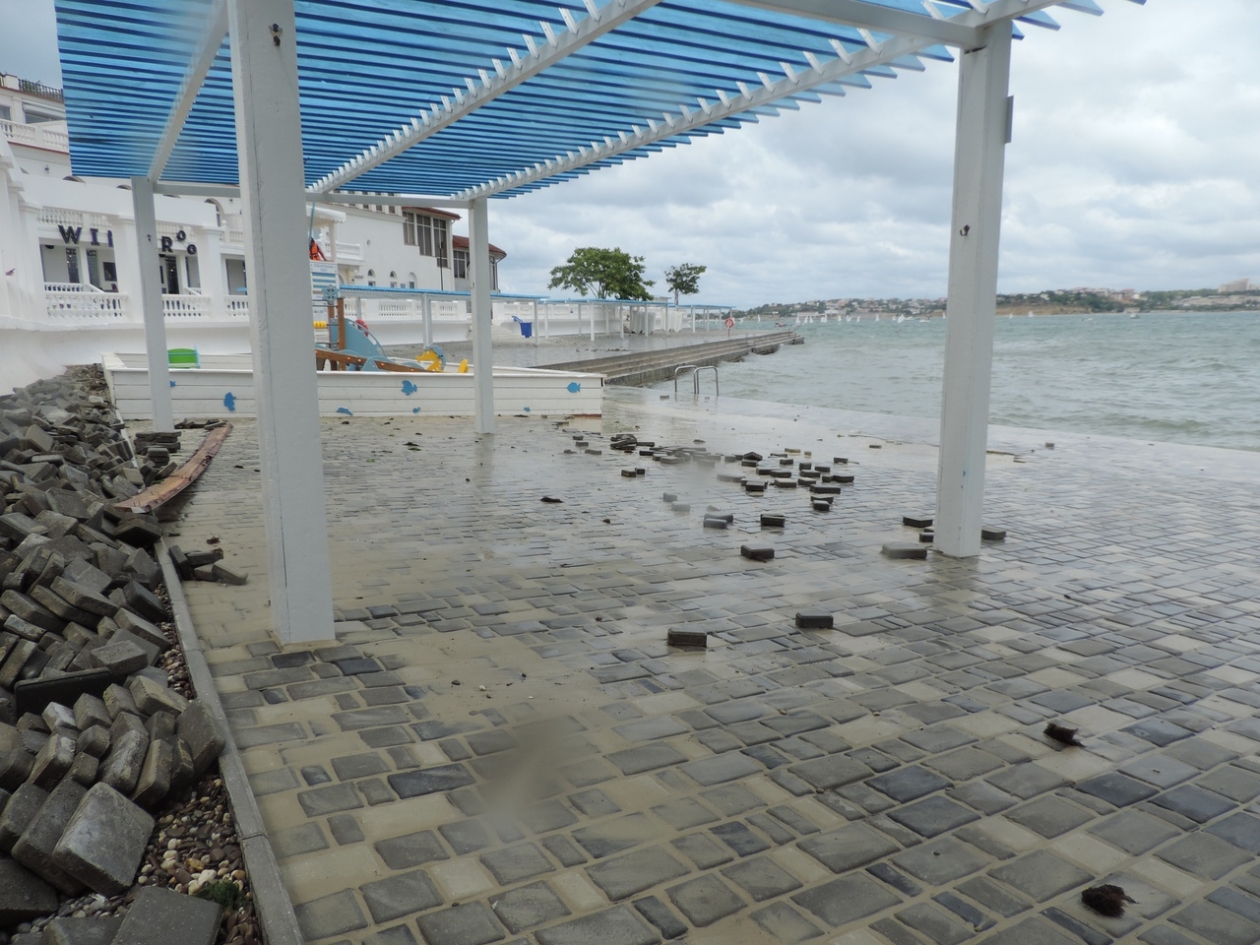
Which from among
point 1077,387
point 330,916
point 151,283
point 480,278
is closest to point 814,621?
point 330,916

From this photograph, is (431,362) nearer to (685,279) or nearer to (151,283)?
(151,283)

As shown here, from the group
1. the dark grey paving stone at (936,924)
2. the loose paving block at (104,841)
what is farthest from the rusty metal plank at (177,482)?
the dark grey paving stone at (936,924)

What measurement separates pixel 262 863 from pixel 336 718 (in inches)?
48.4

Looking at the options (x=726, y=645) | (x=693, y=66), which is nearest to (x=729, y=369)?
(x=693, y=66)

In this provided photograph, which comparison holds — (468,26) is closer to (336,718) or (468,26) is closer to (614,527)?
(614,527)

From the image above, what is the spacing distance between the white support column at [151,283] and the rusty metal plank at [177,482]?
1.20m

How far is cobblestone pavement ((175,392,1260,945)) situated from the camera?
109 inches

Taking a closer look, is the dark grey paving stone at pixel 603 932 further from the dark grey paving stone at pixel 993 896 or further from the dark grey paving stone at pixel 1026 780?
the dark grey paving stone at pixel 1026 780

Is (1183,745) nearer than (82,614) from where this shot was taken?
Yes

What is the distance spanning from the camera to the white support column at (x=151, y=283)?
1172cm

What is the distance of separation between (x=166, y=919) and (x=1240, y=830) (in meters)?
3.65

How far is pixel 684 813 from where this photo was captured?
3.27m

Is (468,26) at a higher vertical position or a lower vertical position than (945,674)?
higher

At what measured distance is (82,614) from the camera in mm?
4715
